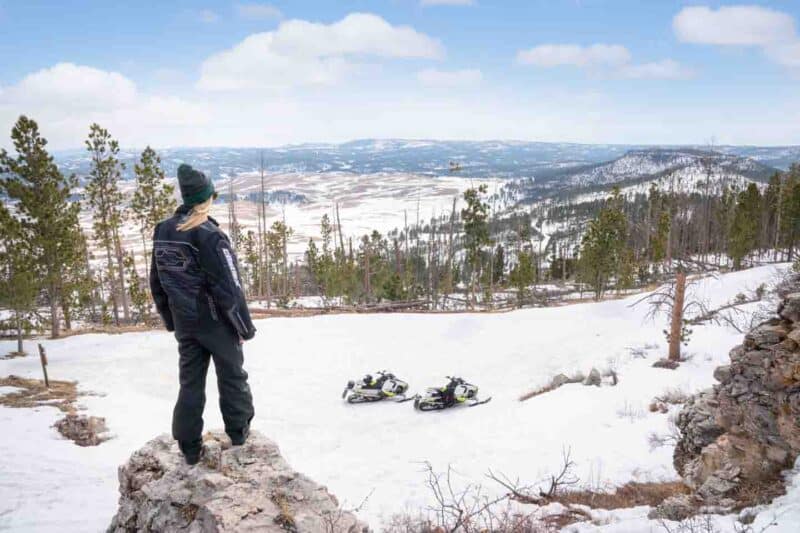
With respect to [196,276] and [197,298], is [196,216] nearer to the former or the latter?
[196,276]

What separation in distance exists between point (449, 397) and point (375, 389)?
202cm

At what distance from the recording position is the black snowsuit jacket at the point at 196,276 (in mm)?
3646

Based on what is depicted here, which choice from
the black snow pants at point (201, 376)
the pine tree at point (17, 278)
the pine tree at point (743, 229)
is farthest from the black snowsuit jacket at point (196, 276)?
the pine tree at point (743, 229)

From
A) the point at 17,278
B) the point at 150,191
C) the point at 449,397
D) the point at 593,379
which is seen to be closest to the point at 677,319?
the point at 593,379

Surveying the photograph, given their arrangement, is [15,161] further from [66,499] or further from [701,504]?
[701,504]

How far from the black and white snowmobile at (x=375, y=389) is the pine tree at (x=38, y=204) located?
1106 centimetres

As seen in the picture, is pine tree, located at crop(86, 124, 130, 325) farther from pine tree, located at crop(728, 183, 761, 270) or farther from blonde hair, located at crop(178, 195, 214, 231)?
pine tree, located at crop(728, 183, 761, 270)

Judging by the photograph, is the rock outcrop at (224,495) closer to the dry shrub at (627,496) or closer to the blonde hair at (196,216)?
the blonde hair at (196,216)

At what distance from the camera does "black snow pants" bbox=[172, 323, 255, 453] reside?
3775 mm

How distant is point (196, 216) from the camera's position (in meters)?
3.71

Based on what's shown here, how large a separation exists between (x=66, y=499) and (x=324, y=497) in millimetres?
3833

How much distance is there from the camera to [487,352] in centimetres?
1614

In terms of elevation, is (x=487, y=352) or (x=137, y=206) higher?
(x=137, y=206)

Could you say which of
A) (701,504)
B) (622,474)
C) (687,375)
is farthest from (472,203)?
(701,504)
